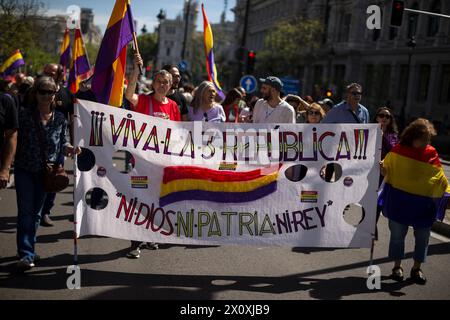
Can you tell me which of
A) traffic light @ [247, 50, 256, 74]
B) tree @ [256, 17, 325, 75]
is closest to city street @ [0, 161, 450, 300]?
traffic light @ [247, 50, 256, 74]

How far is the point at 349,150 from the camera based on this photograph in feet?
18.9

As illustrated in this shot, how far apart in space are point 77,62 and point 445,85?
99.4ft

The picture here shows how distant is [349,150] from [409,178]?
688 millimetres

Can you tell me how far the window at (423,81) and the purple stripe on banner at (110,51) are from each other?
3544cm

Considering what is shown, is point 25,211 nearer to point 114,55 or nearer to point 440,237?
point 114,55

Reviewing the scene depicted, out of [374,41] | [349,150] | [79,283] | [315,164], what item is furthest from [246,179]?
[374,41]

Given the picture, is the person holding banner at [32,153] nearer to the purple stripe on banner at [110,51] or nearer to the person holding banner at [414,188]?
the purple stripe on banner at [110,51]

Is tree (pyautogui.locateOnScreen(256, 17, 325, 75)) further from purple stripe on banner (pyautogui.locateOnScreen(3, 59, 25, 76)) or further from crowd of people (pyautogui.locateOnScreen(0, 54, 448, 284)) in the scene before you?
crowd of people (pyautogui.locateOnScreen(0, 54, 448, 284))

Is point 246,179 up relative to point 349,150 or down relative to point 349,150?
down

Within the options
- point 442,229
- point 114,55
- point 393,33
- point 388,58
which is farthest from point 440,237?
point 393,33

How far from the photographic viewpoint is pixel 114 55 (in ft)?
20.8

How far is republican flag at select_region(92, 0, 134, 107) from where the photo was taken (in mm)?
6340

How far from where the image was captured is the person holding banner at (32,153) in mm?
5414
